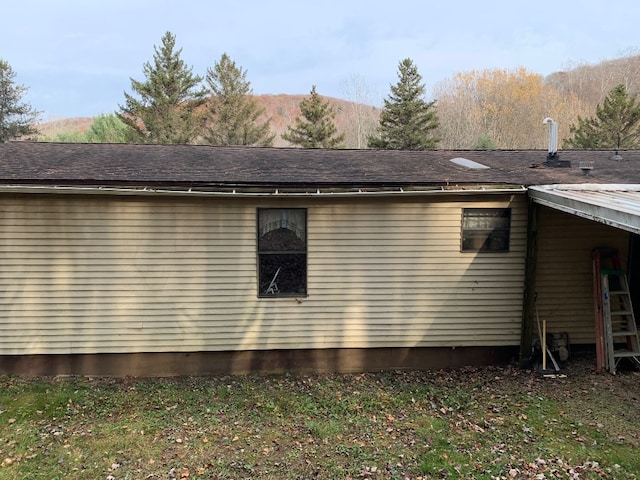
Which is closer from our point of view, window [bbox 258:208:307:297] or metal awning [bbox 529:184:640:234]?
metal awning [bbox 529:184:640:234]

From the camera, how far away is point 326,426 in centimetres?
513

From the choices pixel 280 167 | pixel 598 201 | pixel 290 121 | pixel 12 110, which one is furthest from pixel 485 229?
pixel 290 121

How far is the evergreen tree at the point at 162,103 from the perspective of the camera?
2652 cm

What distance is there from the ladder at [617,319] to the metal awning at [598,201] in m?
1.36

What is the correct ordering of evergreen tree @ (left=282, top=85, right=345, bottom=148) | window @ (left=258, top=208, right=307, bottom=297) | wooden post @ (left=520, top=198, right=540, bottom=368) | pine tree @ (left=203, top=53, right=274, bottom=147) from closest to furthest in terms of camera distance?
wooden post @ (left=520, top=198, right=540, bottom=368)
window @ (left=258, top=208, right=307, bottom=297)
evergreen tree @ (left=282, top=85, right=345, bottom=148)
pine tree @ (left=203, top=53, right=274, bottom=147)

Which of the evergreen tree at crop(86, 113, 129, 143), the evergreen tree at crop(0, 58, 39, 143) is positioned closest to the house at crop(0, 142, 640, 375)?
the evergreen tree at crop(86, 113, 129, 143)

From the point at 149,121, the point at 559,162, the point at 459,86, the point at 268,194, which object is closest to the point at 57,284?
the point at 268,194

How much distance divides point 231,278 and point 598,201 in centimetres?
489

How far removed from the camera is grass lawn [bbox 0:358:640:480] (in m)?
4.31

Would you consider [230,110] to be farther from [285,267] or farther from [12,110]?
[285,267]

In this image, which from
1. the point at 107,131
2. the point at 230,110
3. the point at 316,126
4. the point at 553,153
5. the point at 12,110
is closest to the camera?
the point at 553,153

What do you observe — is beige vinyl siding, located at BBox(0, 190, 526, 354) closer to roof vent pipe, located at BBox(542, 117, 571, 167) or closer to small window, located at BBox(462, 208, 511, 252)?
small window, located at BBox(462, 208, 511, 252)

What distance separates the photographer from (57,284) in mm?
6484

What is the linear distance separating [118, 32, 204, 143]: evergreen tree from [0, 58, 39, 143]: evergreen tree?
251 inches
